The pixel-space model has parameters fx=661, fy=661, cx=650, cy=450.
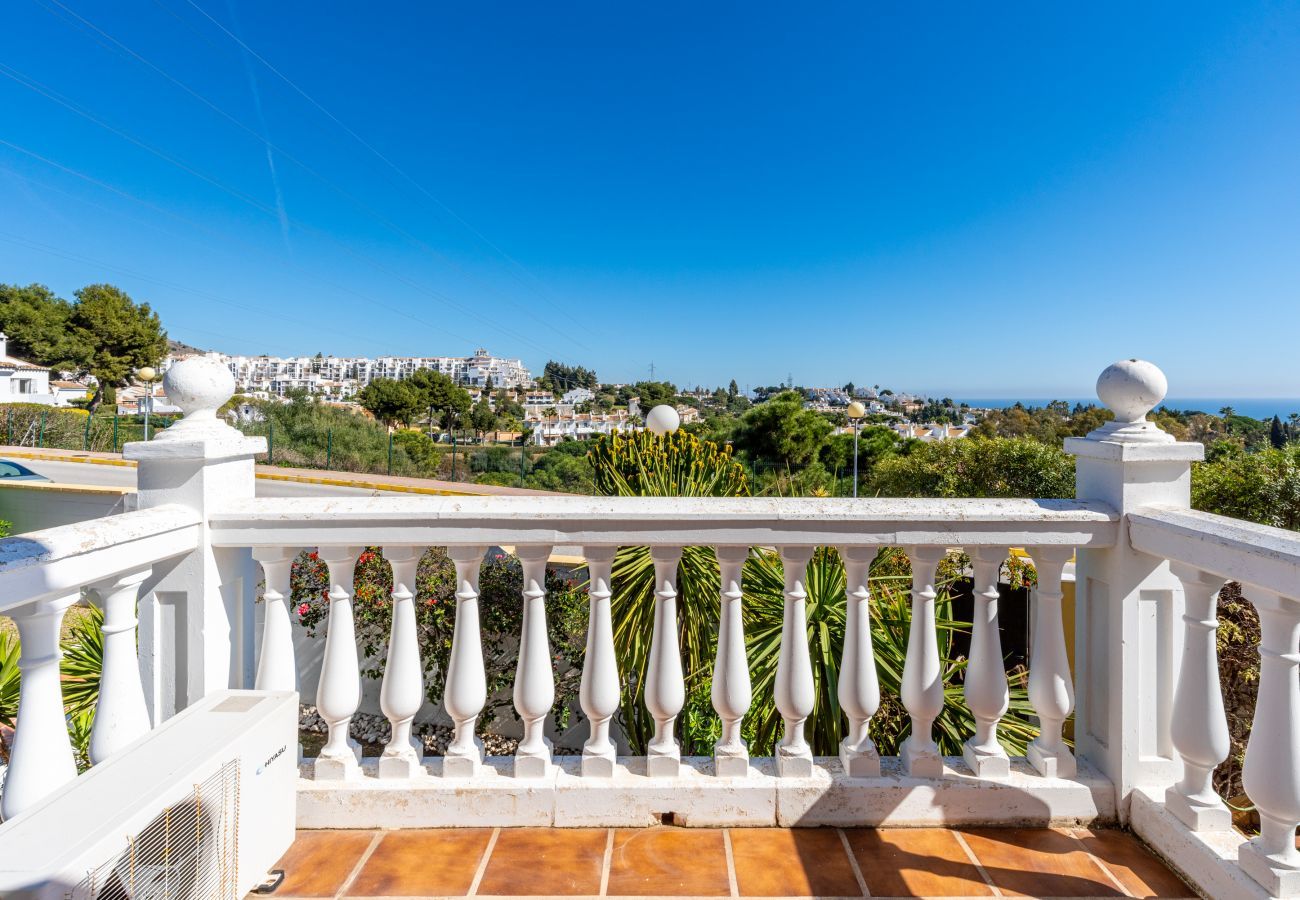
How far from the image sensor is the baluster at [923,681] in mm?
1438

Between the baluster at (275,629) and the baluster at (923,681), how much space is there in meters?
1.34

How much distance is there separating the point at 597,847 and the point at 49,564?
1076 mm

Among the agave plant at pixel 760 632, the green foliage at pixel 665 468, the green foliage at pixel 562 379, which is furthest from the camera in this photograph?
the green foliage at pixel 562 379

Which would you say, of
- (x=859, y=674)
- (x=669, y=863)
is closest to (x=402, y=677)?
(x=669, y=863)

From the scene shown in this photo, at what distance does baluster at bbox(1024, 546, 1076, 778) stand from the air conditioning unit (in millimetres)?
1532

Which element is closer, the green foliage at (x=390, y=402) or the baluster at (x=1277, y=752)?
the baluster at (x=1277, y=752)

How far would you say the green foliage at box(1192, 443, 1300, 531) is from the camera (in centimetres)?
703

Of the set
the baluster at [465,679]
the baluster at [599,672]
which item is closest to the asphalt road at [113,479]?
the baluster at [465,679]

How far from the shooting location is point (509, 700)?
3703 mm

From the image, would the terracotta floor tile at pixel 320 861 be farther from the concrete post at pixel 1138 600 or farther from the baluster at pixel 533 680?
the concrete post at pixel 1138 600

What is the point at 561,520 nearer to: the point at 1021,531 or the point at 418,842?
the point at 418,842

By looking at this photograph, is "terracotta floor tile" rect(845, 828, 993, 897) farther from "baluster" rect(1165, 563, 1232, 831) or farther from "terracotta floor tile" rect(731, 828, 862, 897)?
"baluster" rect(1165, 563, 1232, 831)

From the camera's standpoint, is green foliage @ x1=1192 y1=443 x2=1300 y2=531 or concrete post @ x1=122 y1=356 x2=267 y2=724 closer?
concrete post @ x1=122 y1=356 x2=267 y2=724

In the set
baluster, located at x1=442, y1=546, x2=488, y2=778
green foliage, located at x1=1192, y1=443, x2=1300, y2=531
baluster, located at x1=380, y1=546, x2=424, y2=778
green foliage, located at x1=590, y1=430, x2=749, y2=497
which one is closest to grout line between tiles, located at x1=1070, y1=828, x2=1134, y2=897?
baluster, located at x1=442, y1=546, x2=488, y2=778
